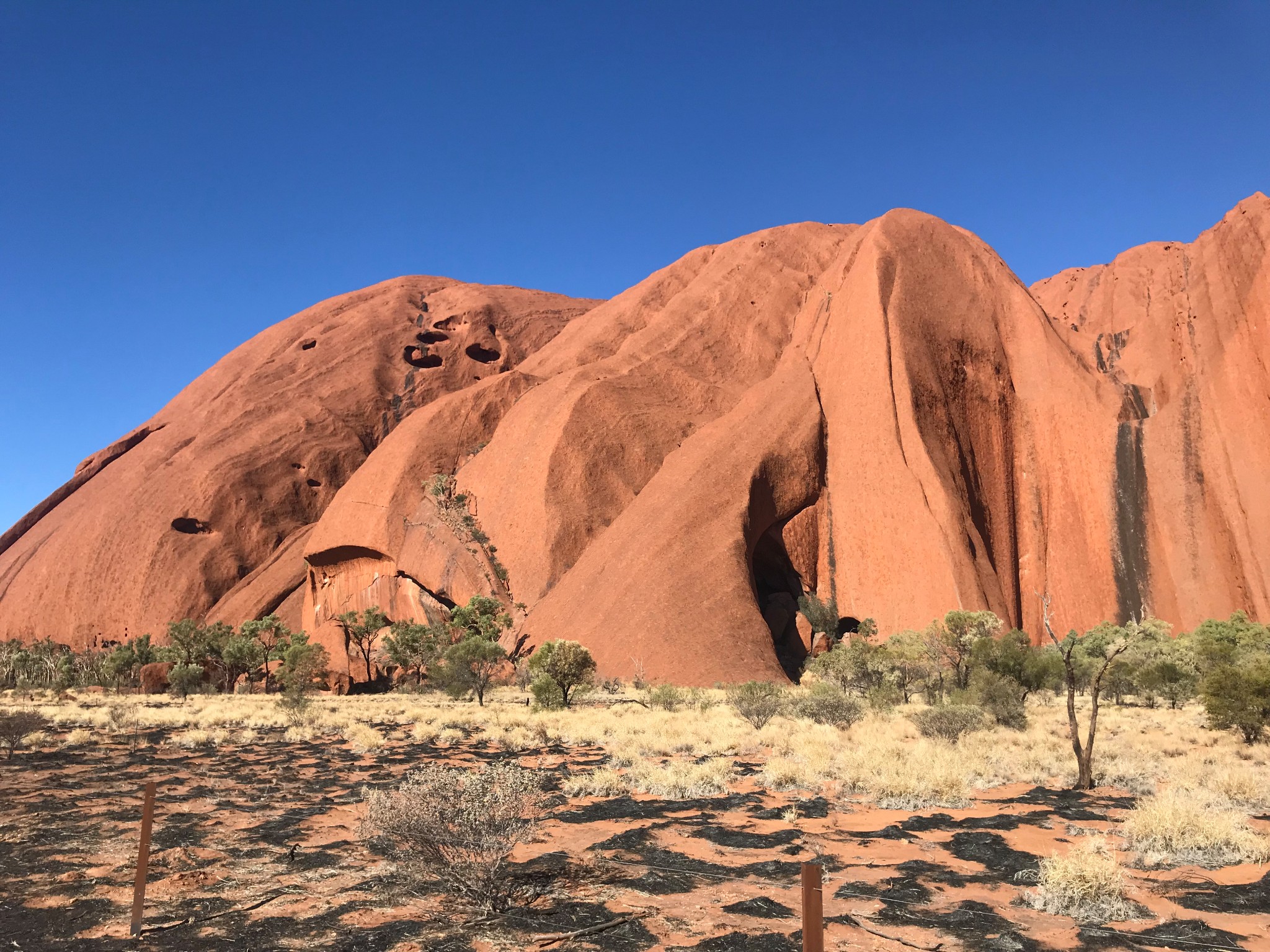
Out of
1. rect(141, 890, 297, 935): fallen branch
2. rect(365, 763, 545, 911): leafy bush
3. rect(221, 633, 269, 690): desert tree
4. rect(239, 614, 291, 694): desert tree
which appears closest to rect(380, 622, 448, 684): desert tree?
rect(239, 614, 291, 694): desert tree

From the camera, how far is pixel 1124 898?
25.6ft

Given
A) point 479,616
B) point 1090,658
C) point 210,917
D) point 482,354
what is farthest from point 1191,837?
point 482,354

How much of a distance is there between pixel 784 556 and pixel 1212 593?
23.6 metres

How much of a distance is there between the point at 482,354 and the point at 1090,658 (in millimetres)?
70132

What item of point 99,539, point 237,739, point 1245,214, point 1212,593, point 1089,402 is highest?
point 1245,214

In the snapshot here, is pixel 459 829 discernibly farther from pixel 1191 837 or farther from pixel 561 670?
pixel 561 670

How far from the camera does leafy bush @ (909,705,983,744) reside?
61.2 feet

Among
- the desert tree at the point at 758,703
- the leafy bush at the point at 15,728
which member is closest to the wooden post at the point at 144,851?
the leafy bush at the point at 15,728

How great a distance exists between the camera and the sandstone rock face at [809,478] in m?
45.9

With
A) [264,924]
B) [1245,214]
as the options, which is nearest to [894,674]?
[264,924]

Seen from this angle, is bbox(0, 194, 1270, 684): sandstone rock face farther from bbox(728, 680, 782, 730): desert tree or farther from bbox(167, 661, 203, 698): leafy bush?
bbox(728, 680, 782, 730): desert tree

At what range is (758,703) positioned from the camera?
2253 centimetres

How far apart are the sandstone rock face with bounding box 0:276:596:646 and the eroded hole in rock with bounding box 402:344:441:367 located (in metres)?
0.14

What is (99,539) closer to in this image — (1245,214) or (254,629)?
(254,629)
